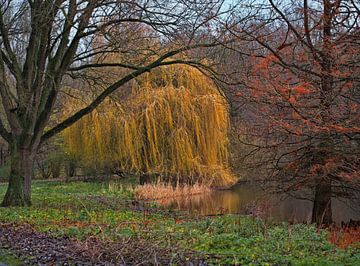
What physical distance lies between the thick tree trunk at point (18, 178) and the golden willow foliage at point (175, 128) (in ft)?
32.9

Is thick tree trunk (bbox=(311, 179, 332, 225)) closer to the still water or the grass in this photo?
the still water

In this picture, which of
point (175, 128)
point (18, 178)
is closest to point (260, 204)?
point (18, 178)

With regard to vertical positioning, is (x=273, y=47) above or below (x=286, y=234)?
above

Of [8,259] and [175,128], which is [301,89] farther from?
[175,128]

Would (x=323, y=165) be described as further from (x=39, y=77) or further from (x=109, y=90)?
(x=39, y=77)

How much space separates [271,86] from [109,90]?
213 inches

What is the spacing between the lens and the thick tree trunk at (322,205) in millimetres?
13242

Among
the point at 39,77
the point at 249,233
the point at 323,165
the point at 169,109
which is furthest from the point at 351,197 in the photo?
the point at 169,109

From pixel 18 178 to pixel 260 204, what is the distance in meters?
6.95

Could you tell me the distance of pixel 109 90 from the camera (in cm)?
1480

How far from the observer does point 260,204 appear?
44.5ft

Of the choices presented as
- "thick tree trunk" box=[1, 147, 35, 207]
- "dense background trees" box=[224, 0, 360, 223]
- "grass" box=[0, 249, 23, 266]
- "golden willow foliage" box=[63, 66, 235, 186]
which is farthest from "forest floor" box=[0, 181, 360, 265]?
"golden willow foliage" box=[63, 66, 235, 186]

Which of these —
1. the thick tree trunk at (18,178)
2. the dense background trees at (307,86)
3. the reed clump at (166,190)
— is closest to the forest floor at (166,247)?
the dense background trees at (307,86)

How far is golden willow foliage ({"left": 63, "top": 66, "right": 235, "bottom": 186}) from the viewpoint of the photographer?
24828mm
